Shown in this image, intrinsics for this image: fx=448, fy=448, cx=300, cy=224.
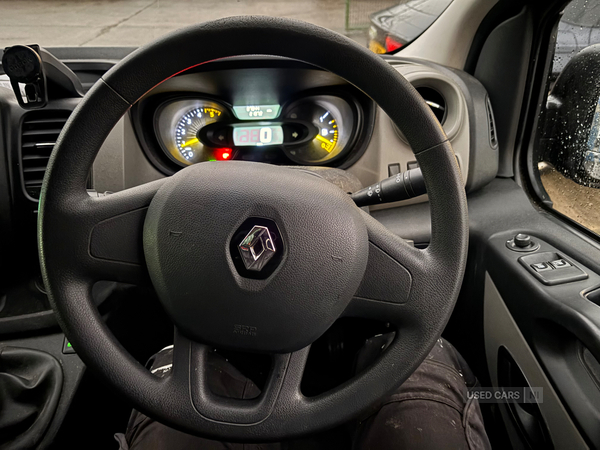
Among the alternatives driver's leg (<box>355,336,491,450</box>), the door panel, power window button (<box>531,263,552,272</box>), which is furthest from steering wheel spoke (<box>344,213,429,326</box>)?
power window button (<box>531,263,552,272</box>)

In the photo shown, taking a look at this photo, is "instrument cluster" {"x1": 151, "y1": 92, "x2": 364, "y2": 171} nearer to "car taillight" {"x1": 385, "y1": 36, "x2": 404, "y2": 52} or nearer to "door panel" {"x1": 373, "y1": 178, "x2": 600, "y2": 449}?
"door panel" {"x1": 373, "y1": 178, "x2": 600, "y2": 449}

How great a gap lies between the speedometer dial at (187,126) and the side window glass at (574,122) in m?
1.04

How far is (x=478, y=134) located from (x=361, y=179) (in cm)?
40

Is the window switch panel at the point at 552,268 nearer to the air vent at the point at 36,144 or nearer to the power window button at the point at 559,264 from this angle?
the power window button at the point at 559,264

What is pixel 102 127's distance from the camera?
2.13 feet

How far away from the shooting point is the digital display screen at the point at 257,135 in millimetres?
1479

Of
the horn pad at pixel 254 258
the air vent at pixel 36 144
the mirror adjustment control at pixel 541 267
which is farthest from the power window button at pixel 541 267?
Result: the air vent at pixel 36 144

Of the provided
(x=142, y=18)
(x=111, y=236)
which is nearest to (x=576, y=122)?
(x=111, y=236)

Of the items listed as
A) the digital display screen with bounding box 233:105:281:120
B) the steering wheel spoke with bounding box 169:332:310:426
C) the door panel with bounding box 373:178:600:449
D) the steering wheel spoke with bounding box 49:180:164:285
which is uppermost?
the steering wheel spoke with bounding box 49:180:164:285

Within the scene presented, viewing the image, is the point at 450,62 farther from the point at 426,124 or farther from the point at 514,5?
the point at 426,124

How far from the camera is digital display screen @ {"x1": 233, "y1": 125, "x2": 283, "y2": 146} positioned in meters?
1.48

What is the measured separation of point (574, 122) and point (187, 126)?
1188 millimetres

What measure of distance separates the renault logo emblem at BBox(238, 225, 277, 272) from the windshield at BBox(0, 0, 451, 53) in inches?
41.5

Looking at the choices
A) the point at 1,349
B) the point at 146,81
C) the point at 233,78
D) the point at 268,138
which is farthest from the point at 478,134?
the point at 1,349
